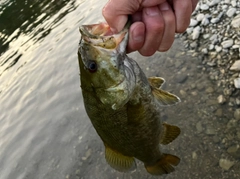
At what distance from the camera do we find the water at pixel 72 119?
4.93 meters

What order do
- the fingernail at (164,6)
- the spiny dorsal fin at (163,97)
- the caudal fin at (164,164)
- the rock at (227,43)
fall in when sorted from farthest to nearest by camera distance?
the rock at (227,43)
the caudal fin at (164,164)
the spiny dorsal fin at (163,97)
the fingernail at (164,6)

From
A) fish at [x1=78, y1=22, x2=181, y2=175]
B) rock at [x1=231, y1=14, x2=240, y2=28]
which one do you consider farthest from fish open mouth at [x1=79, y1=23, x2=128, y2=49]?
rock at [x1=231, y1=14, x2=240, y2=28]

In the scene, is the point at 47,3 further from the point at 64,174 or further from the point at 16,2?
the point at 64,174

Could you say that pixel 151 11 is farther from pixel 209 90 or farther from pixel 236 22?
pixel 236 22

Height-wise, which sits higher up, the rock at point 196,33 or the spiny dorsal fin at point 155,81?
the spiny dorsal fin at point 155,81

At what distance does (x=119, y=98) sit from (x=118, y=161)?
72 centimetres

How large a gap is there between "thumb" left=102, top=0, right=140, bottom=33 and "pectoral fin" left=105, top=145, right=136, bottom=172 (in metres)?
1.09

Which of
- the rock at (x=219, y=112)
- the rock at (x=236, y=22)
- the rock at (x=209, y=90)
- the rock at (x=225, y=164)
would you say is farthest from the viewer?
the rock at (x=236, y=22)

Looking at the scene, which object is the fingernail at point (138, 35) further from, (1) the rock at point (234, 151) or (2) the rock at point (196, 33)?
(2) the rock at point (196, 33)

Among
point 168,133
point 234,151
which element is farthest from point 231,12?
point 168,133

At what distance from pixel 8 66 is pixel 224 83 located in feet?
26.7

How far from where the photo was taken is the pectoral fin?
8.88ft

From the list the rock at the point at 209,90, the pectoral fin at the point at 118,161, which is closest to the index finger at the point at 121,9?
the pectoral fin at the point at 118,161

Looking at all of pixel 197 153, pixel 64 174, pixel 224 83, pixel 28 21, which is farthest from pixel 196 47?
pixel 28 21
